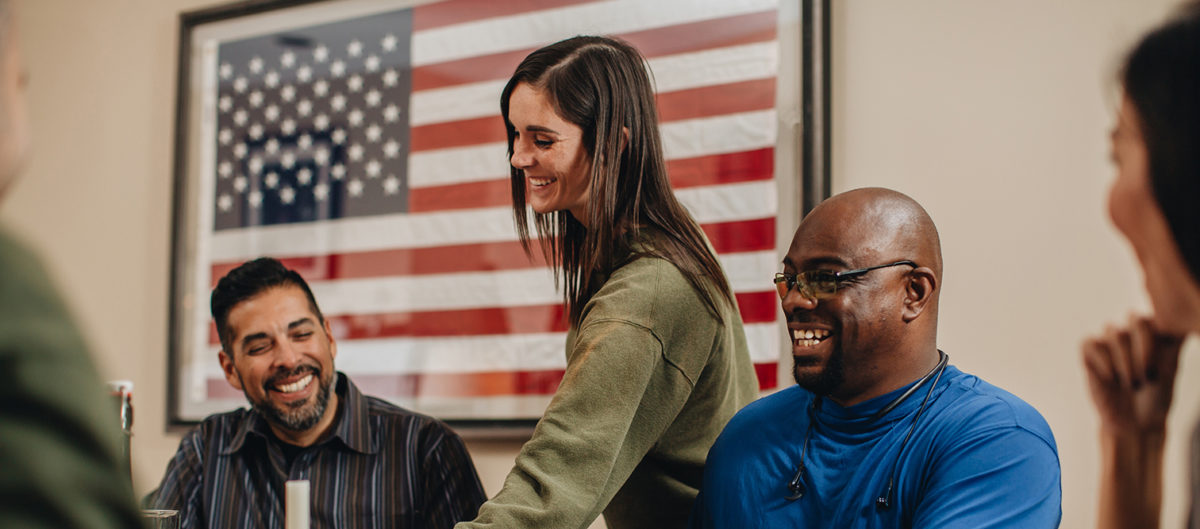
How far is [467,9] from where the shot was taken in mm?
2703

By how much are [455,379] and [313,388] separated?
0.46 metres

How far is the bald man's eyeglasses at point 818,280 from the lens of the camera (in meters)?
1.44

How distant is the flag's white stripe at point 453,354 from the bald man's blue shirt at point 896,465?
96 cm

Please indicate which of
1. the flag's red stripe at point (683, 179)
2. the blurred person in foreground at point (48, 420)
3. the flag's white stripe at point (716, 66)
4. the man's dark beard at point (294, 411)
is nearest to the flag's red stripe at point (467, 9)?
the flag's white stripe at point (716, 66)

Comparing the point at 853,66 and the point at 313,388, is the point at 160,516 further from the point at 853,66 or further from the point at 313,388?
the point at 853,66

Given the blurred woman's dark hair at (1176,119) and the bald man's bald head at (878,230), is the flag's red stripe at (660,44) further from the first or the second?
the blurred woman's dark hair at (1176,119)

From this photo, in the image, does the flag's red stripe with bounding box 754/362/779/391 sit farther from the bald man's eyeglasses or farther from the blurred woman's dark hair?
the blurred woman's dark hair

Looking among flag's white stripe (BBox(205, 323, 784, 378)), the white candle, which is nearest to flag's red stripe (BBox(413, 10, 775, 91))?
flag's white stripe (BBox(205, 323, 784, 378))

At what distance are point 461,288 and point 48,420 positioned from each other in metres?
2.23

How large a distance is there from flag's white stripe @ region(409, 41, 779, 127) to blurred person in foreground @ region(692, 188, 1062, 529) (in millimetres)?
861

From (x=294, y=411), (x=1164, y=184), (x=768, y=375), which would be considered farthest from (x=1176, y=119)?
(x=294, y=411)

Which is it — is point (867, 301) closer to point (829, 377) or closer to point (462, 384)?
point (829, 377)

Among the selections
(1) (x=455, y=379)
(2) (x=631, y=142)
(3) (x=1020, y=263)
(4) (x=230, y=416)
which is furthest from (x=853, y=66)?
(4) (x=230, y=416)

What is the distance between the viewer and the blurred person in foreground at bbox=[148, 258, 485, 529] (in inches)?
85.1
